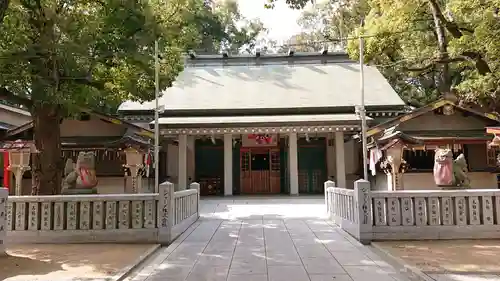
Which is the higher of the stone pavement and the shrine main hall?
the shrine main hall

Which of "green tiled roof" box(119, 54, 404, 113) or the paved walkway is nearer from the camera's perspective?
the paved walkway

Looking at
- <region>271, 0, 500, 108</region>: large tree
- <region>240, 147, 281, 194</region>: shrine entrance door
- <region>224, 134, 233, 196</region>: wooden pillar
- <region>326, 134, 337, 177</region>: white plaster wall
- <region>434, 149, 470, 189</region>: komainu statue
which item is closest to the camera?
<region>434, 149, 470, 189</region>: komainu statue

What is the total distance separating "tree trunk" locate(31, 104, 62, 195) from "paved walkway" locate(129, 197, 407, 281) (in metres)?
3.56

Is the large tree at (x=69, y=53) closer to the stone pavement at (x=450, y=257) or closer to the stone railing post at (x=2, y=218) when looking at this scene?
the stone railing post at (x=2, y=218)

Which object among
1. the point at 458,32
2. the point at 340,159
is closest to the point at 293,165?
the point at 340,159

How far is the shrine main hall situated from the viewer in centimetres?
1739

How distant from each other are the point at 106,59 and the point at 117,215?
13.0 feet

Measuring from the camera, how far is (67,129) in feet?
54.7

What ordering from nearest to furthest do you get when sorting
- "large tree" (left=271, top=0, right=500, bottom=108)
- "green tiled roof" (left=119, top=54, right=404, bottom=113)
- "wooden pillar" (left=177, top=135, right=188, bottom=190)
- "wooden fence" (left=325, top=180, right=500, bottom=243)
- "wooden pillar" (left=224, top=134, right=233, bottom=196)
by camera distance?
"wooden fence" (left=325, top=180, right=500, bottom=243), "large tree" (left=271, top=0, right=500, bottom=108), "wooden pillar" (left=177, top=135, right=188, bottom=190), "wooden pillar" (left=224, top=134, right=233, bottom=196), "green tiled roof" (left=119, top=54, right=404, bottom=113)

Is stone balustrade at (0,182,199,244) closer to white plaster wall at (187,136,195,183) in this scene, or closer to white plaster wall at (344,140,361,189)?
white plaster wall at (187,136,195,183)

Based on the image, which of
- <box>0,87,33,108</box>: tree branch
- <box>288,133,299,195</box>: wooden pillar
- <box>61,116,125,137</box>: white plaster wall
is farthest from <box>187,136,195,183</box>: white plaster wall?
<box>0,87,33,108</box>: tree branch

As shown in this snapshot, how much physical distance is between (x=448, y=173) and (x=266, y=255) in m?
4.44

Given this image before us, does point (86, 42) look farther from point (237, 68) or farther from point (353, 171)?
point (237, 68)

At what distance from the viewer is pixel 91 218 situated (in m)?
8.02
